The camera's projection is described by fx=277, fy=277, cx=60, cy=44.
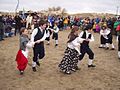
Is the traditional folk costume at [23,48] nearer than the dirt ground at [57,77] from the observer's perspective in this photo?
No

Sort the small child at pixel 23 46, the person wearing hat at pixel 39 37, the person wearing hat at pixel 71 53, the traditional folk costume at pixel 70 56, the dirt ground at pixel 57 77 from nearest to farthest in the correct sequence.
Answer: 1. the dirt ground at pixel 57 77
2. the small child at pixel 23 46
3. the person wearing hat at pixel 39 37
4. the person wearing hat at pixel 71 53
5. the traditional folk costume at pixel 70 56

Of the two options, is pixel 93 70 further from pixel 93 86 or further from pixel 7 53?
pixel 7 53

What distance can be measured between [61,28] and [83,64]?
17.1 m

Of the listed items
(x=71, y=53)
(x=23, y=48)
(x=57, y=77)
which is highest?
(x=23, y=48)

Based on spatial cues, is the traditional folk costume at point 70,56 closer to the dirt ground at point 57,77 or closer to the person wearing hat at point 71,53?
the person wearing hat at point 71,53

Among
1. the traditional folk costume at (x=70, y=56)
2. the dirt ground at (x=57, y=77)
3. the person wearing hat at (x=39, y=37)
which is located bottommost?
the dirt ground at (x=57, y=77)

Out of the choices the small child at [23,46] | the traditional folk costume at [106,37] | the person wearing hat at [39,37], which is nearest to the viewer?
the small child at [23,46]

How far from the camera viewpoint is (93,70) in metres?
10.0

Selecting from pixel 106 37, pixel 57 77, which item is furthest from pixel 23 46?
pixel 106 37

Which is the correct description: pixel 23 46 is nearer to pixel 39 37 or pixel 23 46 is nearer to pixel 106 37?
pixel 39 37

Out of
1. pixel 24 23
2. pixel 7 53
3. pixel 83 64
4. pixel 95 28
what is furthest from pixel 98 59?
pixel 95 28

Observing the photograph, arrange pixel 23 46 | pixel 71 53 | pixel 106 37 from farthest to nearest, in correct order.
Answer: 1. pixel 106 37
2. pixel 71 53
3. pixel 23 46

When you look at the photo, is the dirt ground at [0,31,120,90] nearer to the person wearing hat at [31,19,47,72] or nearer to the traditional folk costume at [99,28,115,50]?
the person wearing hat at [31,19,47,72]

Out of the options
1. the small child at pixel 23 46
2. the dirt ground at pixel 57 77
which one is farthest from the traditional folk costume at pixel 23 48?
the dirt ground at pixel 57 77
